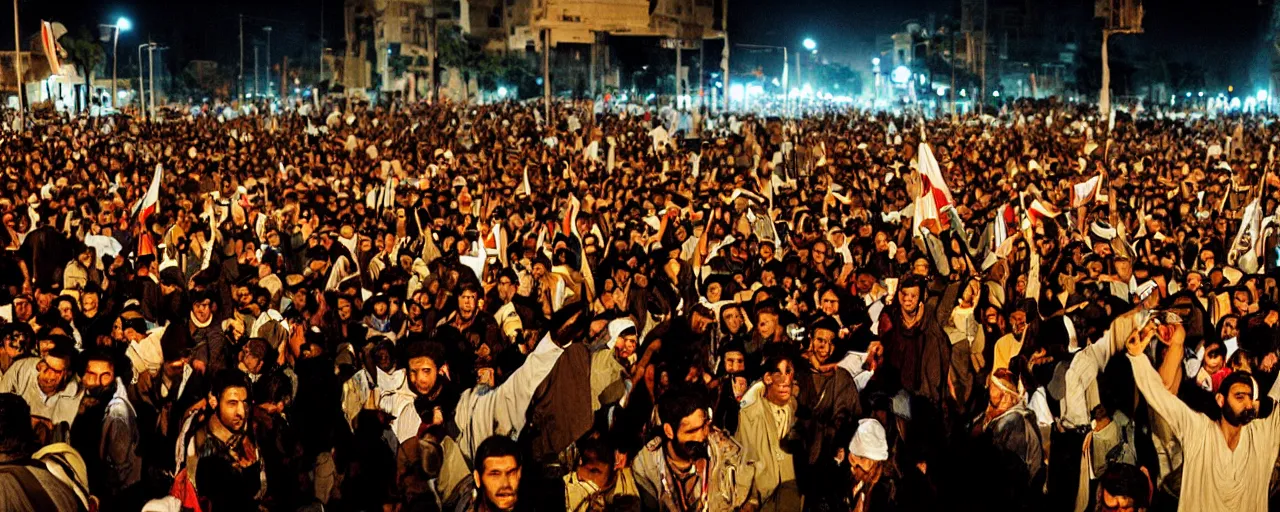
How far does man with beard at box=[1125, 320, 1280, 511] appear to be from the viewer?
19.4ft

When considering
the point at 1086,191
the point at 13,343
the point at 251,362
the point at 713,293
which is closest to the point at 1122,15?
the point at 1086,191

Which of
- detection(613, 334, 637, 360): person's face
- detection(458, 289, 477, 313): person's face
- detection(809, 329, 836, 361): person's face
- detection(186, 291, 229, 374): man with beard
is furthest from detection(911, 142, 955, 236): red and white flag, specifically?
detection(186, 291, 229, 374): man with beard

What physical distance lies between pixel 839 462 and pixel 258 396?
2.37m

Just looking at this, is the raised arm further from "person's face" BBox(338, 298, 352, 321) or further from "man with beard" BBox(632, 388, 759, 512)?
"person's face" BBox(338, 298, 352, 321)

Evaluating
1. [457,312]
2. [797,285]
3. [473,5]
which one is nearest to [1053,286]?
[797,285]

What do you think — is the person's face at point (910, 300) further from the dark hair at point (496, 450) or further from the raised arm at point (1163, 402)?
the dark hair at point (496, 450)

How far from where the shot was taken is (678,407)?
5809 millimetres

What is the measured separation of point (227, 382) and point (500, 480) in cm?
157

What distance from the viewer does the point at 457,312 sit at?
903 centimetres

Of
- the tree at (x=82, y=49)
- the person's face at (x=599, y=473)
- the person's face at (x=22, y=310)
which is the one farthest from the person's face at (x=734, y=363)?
the tree at (x=82, y=49)

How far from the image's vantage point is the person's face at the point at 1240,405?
588cm

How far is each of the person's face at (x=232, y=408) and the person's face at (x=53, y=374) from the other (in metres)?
1.10

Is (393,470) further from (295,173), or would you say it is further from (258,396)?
(295,173)

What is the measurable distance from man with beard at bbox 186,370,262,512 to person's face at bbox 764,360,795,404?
6.65 feet
